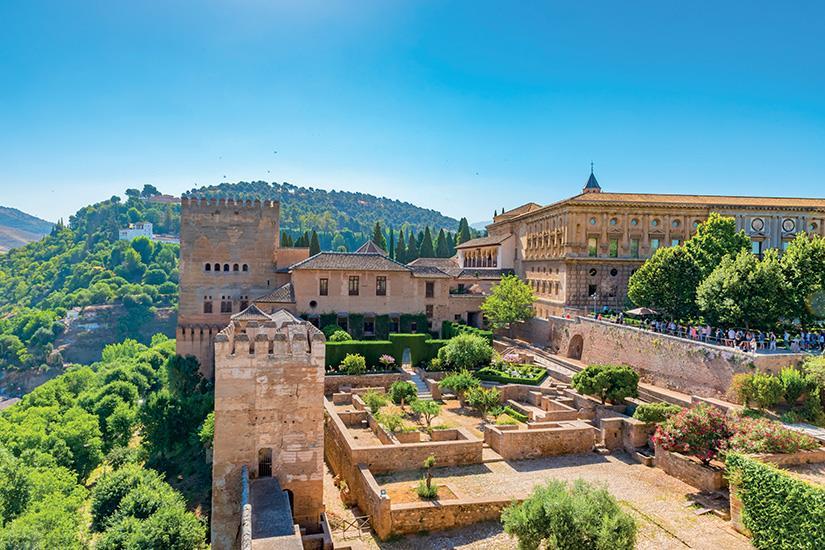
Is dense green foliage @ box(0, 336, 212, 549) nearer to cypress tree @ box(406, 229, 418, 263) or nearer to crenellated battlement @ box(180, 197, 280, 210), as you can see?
crenellated battlement @ box(180, 197, 280, 210)

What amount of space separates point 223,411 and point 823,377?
21.9m

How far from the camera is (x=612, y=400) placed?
81.5 ft

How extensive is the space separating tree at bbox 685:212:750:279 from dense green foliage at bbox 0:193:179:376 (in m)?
89.8

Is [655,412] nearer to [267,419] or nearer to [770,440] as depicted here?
[770,440]

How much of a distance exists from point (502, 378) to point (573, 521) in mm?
17966

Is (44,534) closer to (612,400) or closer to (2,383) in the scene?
(612,400)

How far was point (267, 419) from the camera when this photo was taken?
13.7m

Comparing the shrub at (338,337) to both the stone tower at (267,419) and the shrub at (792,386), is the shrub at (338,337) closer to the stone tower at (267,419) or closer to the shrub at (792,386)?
the stone tower at (267,419)

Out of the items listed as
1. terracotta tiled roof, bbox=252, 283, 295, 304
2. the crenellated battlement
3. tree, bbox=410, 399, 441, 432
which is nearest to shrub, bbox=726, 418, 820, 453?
tree, bbox=410, 399, 441, 432

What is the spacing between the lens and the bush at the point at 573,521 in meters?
11.0

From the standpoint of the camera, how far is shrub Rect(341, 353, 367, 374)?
28.9m

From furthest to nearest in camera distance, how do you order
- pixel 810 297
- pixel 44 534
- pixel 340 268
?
pixel 340 268 < pixel 810 297 < pixel 44 534

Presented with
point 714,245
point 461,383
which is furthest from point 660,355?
point 461,383

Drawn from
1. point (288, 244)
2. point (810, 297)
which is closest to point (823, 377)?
point (810, 297)
